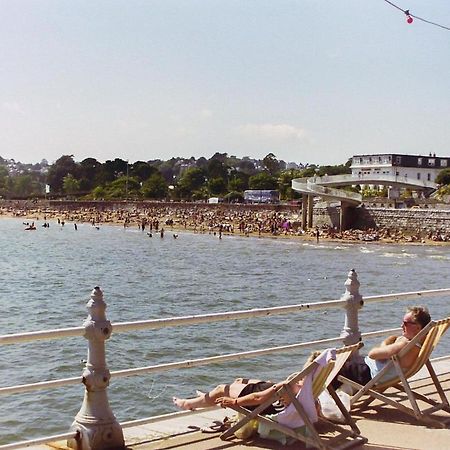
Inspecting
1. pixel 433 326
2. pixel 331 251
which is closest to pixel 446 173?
pixel 331 251

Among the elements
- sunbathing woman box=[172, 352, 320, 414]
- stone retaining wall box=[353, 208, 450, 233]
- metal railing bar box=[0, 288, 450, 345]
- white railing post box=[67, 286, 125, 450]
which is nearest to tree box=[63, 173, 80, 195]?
stone retaining wall box=[353, 208, 450, 233]

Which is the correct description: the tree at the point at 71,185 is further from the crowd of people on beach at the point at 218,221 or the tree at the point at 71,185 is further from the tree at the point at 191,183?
the tree at the point at 191,183

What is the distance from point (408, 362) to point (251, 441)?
1.48 metres

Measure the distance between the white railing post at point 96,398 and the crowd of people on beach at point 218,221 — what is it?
69715 millimetres

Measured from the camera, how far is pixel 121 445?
530 centimetres

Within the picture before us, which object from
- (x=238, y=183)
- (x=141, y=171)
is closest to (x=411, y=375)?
(x=238, y=183)

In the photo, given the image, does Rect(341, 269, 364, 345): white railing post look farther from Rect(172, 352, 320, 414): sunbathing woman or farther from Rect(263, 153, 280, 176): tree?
Rect(263, 153, 280, 176): tree

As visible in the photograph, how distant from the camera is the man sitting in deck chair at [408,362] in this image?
19.7ft

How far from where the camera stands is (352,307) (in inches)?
277

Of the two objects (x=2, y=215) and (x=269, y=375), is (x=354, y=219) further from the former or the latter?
(x=2, y=215)

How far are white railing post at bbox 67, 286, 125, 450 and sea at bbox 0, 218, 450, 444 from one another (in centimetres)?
711

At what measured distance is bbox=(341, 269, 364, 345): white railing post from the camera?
23.0 feet

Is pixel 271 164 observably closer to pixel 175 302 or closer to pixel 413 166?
pixel 413 166

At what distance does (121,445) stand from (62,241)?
280 feet
